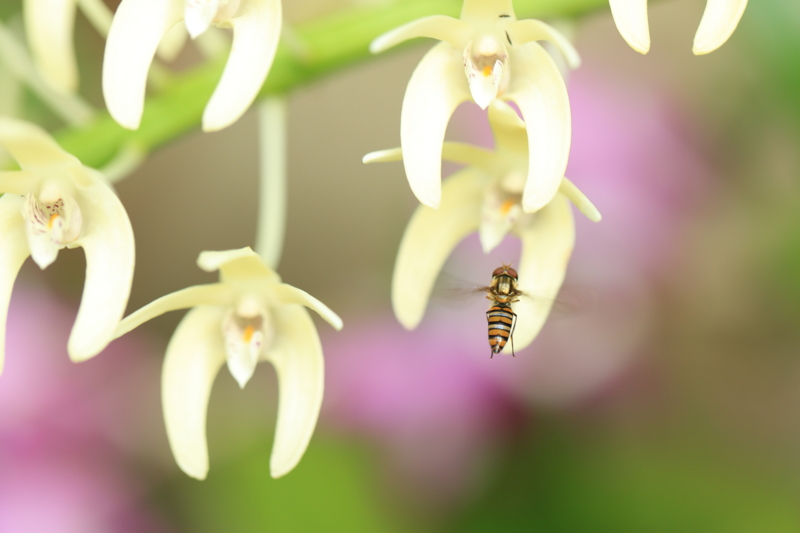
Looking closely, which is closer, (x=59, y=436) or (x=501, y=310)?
(x=501, y=310)

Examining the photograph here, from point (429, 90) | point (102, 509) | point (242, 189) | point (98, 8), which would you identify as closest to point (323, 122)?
point (242, 189)

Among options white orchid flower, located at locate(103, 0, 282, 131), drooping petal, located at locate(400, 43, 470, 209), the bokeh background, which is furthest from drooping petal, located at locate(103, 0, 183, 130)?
the bokeh background

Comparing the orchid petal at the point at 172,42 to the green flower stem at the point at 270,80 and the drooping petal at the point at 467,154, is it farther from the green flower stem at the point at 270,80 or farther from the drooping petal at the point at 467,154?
the drooping petal at the point at 467,154

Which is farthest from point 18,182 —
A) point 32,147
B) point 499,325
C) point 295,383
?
point 499,325

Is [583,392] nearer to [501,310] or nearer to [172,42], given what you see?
[501,310]

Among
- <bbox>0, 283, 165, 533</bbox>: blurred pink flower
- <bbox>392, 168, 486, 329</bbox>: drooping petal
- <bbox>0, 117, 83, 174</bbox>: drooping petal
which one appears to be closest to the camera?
<bbox>0, 117, 83, 174</bbox>: drooping petal

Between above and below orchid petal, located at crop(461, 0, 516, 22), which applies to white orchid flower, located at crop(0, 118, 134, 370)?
below

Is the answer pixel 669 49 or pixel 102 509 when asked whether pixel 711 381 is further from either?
pixel 102 509

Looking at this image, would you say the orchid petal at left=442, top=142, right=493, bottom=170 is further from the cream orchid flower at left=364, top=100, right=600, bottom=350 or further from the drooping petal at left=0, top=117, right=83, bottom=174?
the drooping petal at left=0, top=117, right=83, bottom=174
